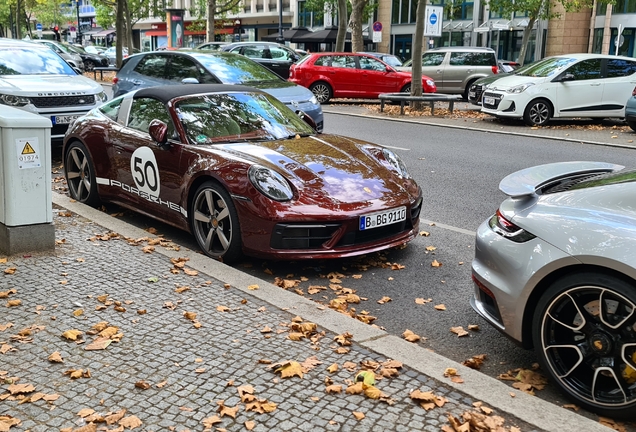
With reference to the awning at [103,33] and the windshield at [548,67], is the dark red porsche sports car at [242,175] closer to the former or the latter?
the windshield at [548,67]

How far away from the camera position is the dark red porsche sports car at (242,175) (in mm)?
5598

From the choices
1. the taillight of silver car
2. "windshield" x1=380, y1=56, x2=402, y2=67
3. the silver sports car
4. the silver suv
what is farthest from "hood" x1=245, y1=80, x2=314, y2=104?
"windshield" x1=380, y1=56, x2=402, y2=67

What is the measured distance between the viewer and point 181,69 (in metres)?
13.0

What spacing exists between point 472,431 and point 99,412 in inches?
67.0

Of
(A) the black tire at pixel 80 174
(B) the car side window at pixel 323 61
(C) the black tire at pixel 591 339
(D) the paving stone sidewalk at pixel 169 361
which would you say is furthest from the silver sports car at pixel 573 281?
(B) the car side window at pixel 323 61

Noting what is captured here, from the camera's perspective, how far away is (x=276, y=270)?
19.5 feet

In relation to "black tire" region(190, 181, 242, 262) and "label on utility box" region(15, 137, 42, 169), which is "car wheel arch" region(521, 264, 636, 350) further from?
"label on utility box" region(15, 137, 42, 169)

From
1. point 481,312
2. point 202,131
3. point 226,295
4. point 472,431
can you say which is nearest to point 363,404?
Answer: point 472,431

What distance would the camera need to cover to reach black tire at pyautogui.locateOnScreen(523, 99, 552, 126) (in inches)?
658

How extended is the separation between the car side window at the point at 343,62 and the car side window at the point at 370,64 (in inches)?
11.2

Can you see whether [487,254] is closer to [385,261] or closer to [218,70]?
[385,261]

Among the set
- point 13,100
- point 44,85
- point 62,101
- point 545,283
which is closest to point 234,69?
point 62,101

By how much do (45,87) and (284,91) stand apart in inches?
151

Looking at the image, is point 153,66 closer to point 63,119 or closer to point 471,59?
point 63,119
